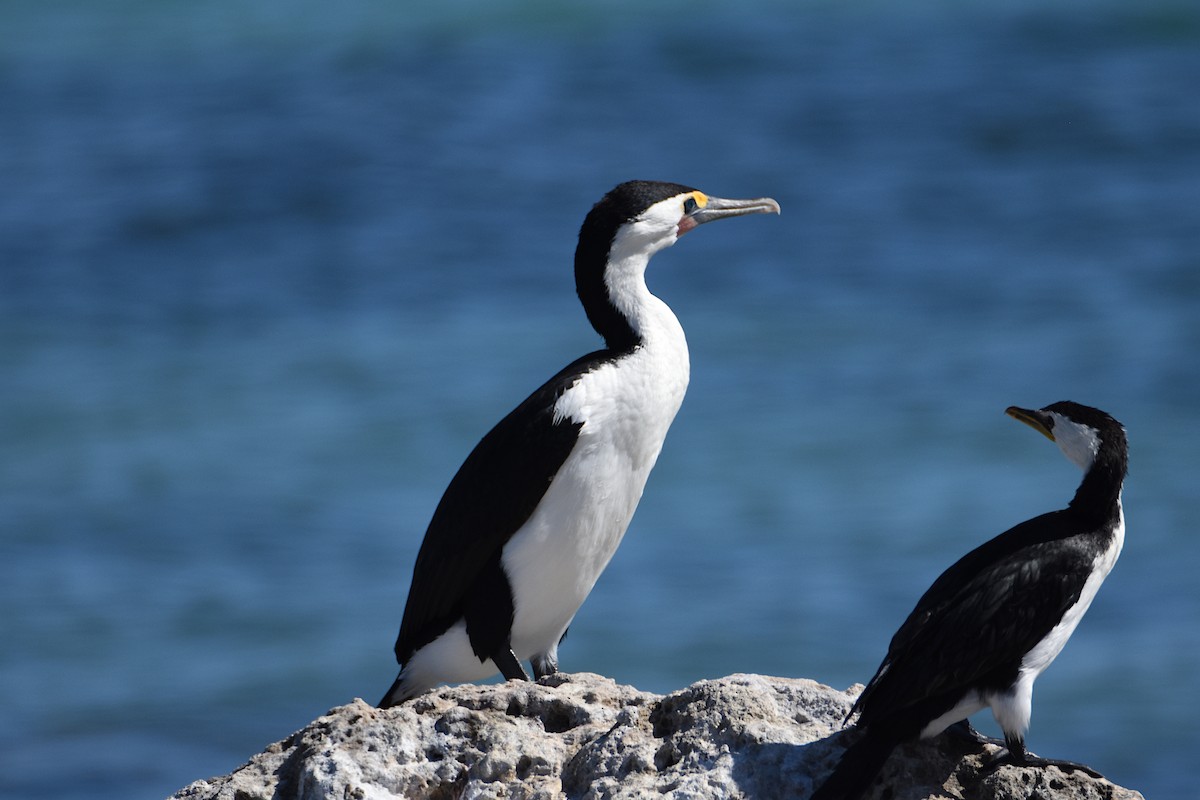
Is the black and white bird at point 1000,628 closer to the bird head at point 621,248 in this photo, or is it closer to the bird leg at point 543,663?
the bird head at point 621,248

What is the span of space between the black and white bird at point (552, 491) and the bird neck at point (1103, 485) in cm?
146

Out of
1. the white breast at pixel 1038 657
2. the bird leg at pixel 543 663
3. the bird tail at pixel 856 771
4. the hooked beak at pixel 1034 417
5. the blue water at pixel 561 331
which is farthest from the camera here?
the blue water at pixel 561 331

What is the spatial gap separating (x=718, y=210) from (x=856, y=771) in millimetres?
2479

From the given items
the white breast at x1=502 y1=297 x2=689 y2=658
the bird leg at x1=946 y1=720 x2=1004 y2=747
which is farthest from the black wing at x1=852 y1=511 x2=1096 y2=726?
the white breast at x1=502 y1=297 x2=689 y2=658

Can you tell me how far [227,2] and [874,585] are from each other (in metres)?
14.7

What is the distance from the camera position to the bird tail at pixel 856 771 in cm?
402

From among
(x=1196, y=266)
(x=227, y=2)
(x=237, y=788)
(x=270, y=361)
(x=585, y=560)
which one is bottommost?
(x=237, y=788)

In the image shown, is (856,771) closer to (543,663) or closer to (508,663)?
(508,663)

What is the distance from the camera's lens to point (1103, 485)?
4520 millimetres

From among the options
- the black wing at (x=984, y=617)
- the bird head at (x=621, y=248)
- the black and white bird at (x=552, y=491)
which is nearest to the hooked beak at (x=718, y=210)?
the bird head at (x=621, y=248)

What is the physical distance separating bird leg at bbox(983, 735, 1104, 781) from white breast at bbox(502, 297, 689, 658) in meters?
1.69

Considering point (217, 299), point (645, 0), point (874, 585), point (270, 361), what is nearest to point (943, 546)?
point (874, 585)

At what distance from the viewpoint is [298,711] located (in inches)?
437

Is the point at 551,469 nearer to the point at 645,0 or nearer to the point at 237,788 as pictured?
the point at 237,788
